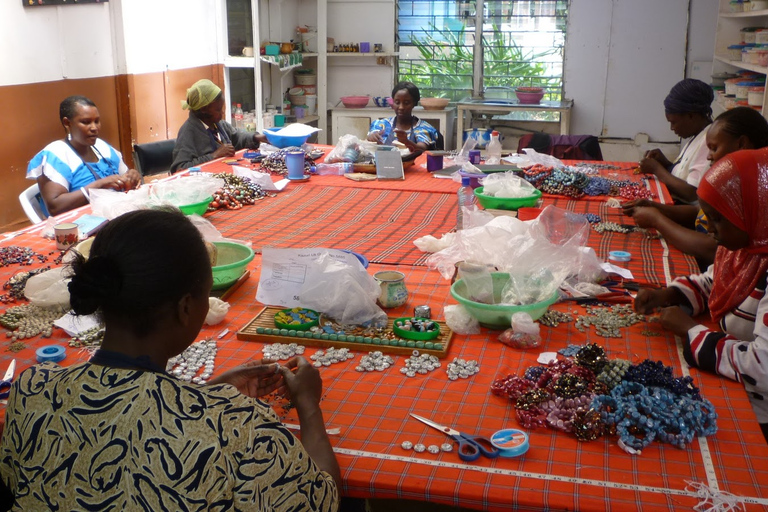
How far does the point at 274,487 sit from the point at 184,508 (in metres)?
0.15

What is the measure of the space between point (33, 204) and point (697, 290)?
3.27m

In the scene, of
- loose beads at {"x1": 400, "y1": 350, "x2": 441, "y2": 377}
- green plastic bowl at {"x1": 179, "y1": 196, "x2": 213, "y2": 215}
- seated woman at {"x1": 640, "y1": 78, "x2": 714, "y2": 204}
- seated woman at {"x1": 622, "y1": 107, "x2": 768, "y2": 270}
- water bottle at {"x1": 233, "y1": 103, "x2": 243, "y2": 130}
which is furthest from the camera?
water bottle at {"x1": 233, "y1": 103, "x2": 243, "y2": 130}

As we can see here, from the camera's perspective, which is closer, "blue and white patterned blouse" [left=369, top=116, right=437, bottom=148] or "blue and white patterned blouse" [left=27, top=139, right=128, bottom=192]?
"blue and white patterned blouse" [left=27, top=139, right=128, bottom=192]

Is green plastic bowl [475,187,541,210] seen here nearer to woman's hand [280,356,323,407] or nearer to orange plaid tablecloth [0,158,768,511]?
orange plaid tablecloth [0,158,768,511]

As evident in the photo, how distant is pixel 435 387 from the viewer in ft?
5.69

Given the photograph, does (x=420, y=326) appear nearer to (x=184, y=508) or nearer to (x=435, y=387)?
(x=435, y=387)

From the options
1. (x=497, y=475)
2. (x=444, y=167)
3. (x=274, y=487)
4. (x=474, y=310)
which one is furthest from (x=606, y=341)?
(x=444, y=167)

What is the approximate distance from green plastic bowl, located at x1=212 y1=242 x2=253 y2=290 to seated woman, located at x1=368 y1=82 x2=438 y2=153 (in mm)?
2729

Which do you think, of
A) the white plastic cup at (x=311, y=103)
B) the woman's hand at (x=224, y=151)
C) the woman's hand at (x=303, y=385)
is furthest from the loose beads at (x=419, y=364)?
the white plastic cup at (x=311, y=103)

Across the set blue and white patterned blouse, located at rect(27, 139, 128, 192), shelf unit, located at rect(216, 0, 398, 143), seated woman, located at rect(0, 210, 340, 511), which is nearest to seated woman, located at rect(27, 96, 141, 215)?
blue and white patterned blouse, located at rect(27, 139, 128, 192)

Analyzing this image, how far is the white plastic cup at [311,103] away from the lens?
820 cm

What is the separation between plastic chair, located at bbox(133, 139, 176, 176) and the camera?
4.54 m

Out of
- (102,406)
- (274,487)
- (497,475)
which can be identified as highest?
(102,406)

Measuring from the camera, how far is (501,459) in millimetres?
1439
